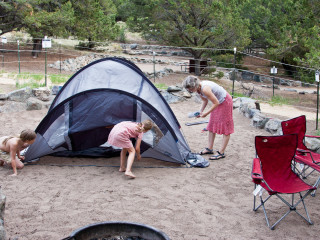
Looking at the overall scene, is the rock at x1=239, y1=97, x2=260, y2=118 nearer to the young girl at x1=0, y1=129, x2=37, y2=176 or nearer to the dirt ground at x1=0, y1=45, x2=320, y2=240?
the dirt ground at x1=0, y1=45, x2=320, y2=240

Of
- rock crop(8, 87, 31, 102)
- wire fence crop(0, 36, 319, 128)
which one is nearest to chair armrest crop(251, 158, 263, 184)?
rock crop(8, 87, 31, 102)

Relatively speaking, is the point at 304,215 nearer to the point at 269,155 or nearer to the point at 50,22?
the point at 269,155

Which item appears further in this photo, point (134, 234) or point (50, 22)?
point (50, 22)

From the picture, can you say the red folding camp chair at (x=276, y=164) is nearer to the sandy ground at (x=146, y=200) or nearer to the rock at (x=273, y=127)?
the sandy ground at (x=146, y=200)

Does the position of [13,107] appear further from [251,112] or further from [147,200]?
[147,200]

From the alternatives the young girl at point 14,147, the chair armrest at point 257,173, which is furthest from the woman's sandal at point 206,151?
the young girl at point 14,147

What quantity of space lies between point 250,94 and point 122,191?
10.9 meters

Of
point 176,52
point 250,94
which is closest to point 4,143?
point 250,94

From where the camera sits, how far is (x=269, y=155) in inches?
153

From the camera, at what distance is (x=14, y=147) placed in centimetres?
466

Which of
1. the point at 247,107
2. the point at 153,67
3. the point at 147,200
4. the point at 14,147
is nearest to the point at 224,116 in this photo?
the point at 147,200

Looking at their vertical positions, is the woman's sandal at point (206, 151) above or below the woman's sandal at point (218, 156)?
above

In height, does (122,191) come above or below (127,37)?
below

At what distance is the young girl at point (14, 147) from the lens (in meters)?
4.56
